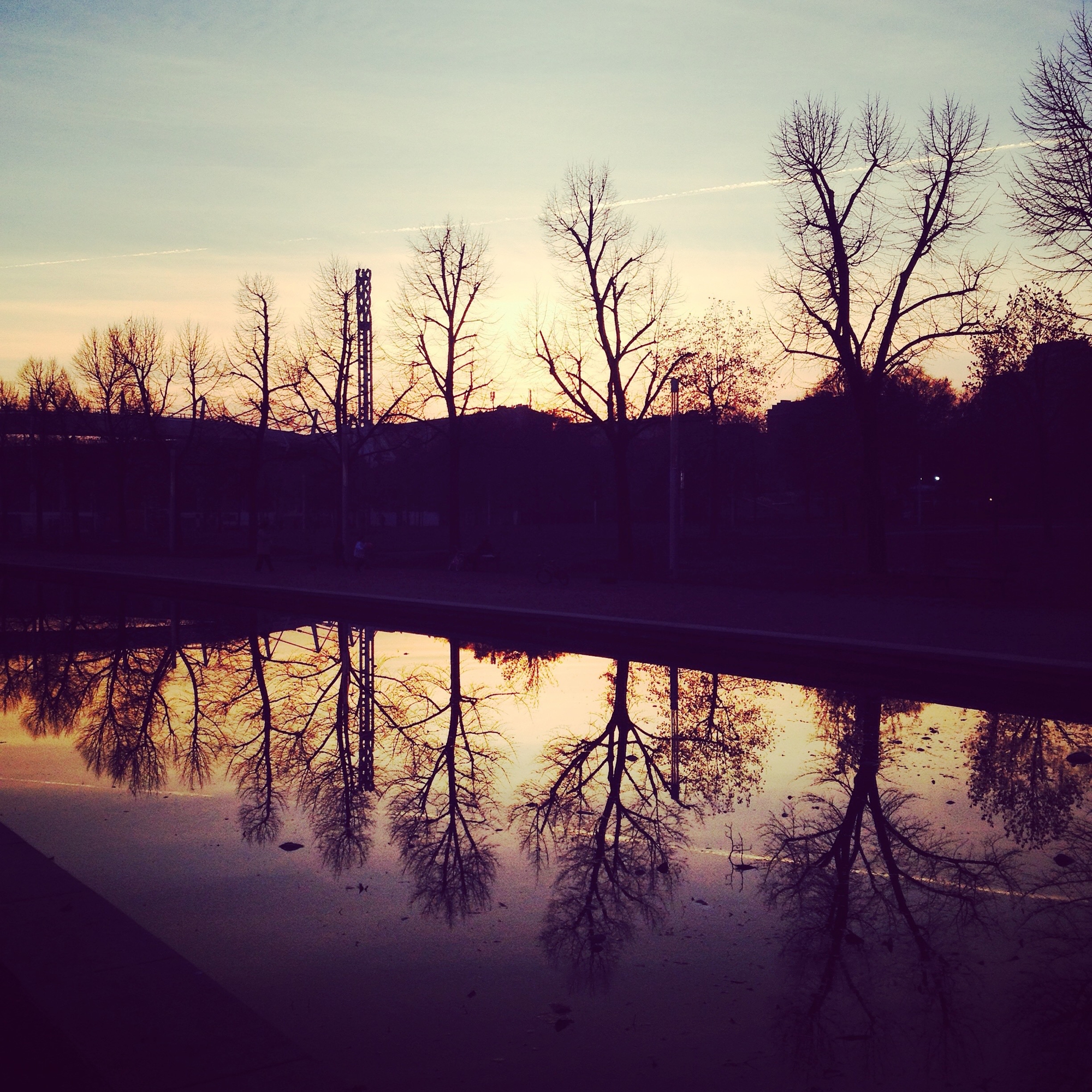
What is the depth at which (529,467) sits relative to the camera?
286ft

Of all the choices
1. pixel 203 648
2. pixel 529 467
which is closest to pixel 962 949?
pixel 203 648

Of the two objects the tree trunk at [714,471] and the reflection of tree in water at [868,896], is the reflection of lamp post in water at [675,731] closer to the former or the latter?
the reflection of tree in water at [868,896]

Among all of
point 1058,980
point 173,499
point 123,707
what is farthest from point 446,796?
point 173,499

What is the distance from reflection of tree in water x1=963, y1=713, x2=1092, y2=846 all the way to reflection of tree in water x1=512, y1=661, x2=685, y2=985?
239cm

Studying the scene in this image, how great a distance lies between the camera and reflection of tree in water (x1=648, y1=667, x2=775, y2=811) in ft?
27.3

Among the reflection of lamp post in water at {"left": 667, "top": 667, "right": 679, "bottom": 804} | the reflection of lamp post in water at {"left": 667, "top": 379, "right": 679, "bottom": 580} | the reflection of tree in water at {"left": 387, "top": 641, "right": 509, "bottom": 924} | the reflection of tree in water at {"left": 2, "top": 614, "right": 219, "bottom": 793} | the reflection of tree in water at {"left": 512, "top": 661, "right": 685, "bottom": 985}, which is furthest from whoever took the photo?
the reflection of lamp post in water at {"left": 667, "top": 379, "right": 679, "bottom": 580}

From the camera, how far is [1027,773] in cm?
880

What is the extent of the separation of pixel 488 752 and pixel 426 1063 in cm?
568

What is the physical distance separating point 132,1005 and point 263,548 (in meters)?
33.3

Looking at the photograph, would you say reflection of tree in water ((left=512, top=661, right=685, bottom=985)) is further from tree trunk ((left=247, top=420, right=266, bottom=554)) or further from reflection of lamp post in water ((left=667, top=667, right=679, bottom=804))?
tree trunk ((left=247, top=420, right=266, bottom=554))

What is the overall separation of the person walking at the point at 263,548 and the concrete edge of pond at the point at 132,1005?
1209 inches

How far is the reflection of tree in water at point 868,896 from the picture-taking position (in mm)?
4535

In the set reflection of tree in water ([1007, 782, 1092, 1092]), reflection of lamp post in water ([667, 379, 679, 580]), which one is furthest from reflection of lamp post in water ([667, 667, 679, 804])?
reflection of lamp post in water ([667, 379, 679, 580])

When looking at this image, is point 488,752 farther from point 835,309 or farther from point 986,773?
point 835,309
